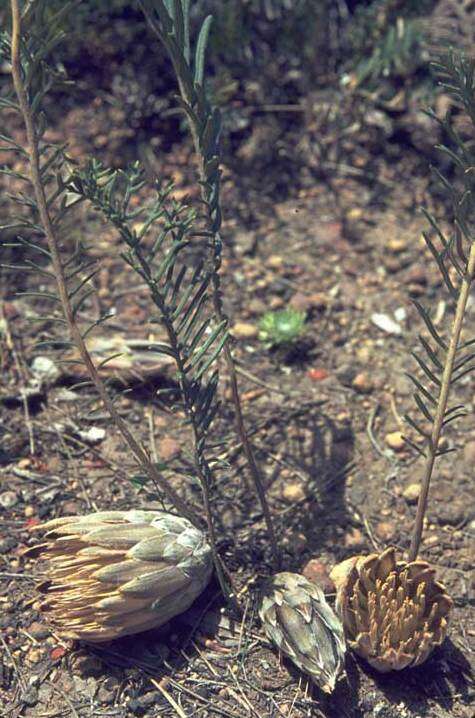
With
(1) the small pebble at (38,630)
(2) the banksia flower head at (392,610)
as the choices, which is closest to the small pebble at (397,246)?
(2) the banksia flower head at (392,610)

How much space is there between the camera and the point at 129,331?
2658 millimetres

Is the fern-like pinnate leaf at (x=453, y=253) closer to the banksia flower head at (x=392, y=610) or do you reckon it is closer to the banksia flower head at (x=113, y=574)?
the banksia flower head at (x=392, y=610)

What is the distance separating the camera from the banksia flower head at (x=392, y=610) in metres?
1.75

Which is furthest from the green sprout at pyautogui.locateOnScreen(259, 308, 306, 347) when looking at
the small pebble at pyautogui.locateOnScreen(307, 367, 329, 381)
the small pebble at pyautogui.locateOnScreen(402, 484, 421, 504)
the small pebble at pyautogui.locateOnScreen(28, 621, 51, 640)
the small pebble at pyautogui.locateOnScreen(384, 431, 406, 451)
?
the small pebble at pyautogui.locateOnScreen(28, 621, 51, 640)

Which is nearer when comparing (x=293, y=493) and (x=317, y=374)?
(x=293, y=493)

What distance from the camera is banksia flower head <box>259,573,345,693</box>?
67.7 inches

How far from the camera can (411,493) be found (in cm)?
226

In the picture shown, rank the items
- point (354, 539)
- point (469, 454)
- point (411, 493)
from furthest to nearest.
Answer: point (469, 454)
point (411, 493)
point (354, 539)

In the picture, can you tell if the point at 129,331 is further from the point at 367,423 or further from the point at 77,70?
the point at 77,70

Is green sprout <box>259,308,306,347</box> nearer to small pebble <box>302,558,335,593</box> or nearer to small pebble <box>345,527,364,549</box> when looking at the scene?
small pebble <box>345,527,364,549</box>

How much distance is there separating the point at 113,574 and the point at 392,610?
1.99 ft

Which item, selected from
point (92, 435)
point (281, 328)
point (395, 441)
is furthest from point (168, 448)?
point (395, 441)

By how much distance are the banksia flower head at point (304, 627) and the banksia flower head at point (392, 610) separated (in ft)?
0.16

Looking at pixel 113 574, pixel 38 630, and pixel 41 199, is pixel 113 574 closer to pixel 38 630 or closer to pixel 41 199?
pixel 38 630
